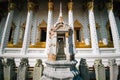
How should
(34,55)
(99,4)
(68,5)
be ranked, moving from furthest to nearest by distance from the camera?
1. (99,4)
2. (68,5)
3. (34,55)

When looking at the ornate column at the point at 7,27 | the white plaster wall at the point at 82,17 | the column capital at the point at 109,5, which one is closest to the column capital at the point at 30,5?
the ornate column at the point at 7,27

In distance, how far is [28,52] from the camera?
43.3 ft

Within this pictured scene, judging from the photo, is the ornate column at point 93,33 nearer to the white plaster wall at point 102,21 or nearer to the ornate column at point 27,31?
the white plaster wall at point 102,21

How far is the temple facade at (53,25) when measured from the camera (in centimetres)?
1316

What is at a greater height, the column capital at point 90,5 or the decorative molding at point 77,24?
the column capital at point 90,5

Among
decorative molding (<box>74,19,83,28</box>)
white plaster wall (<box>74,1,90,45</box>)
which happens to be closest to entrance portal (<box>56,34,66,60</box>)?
white plaster wall (<box>74,1,90,45</box>)

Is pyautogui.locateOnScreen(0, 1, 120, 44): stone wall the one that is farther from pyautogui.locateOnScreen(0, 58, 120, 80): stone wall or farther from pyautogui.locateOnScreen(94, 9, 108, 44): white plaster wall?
pyautogui.locateOnScreen(0, 58, 120, 80): stone wall

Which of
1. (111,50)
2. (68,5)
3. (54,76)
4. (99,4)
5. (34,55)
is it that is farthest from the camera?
(99,4)

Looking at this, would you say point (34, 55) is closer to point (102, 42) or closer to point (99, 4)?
point (102, 42)

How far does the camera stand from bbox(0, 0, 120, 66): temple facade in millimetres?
13156

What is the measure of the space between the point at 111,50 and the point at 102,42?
168cm

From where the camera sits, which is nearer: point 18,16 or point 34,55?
point 34,55

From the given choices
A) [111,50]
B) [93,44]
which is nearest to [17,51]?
[93,44]

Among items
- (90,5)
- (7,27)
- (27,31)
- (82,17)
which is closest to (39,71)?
(27,31)
